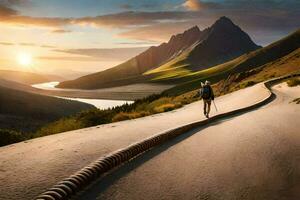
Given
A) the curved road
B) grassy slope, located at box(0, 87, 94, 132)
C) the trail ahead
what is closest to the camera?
the trail ahead

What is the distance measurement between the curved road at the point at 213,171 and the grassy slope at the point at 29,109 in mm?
69827

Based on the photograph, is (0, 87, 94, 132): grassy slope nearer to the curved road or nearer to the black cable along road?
the black cable along road

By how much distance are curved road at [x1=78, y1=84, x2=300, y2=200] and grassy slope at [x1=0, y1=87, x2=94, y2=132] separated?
69827 millimetres

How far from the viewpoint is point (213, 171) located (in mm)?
10391

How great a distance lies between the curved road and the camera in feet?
28.1

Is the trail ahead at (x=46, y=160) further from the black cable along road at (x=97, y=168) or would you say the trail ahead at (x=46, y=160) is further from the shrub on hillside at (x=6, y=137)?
the shrub on hillside at (x=6, y=137)

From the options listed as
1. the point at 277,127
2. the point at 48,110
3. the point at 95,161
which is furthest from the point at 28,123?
the point at 95,161

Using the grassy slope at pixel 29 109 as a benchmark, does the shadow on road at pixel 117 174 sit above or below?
below

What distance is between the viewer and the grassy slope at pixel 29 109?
291 feet

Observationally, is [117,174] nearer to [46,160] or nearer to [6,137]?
[46,160]

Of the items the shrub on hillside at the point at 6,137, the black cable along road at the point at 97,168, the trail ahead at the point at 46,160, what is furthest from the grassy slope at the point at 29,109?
the black cable along road at the point at 97,168

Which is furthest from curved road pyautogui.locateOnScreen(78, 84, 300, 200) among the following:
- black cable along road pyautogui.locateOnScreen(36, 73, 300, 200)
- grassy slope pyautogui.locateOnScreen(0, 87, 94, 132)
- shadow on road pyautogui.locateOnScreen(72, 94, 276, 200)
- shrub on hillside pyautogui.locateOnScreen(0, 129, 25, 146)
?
grassy slope pyautogui.locateOnScreen(0, 87, 94, 132)

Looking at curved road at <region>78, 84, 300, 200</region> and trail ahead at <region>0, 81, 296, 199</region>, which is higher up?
trail ahead at <region>0, 81, 296, 199</region>

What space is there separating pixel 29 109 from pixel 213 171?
97391mm
